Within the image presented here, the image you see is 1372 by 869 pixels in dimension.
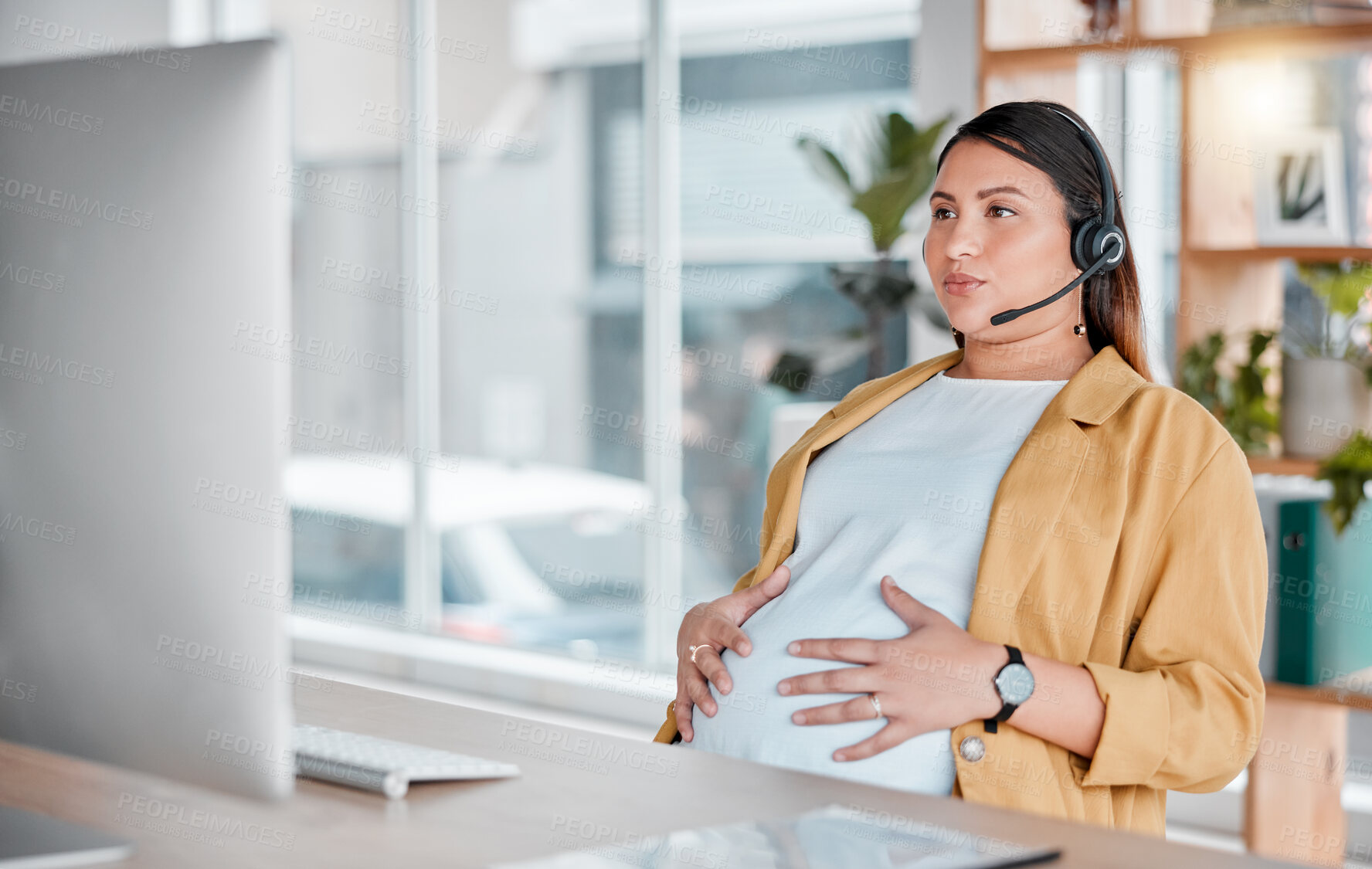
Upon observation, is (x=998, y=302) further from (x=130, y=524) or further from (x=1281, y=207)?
(x=1281, y=207)

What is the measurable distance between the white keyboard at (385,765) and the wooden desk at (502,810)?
0.03 feet

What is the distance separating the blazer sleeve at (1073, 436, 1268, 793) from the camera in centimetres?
134

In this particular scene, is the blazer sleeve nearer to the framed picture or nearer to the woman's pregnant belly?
the woman's pregnant belly

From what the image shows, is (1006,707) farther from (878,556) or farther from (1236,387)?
(1236,387)

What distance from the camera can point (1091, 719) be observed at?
1.35 meters

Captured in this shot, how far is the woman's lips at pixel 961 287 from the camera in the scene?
169cm

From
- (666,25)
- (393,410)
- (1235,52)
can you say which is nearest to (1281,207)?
(1235,52)

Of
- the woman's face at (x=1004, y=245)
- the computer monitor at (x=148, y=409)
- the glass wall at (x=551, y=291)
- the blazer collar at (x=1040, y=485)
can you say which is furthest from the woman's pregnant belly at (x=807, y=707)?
the glass wall at (x=551, y=291)

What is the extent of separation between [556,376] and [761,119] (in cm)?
112

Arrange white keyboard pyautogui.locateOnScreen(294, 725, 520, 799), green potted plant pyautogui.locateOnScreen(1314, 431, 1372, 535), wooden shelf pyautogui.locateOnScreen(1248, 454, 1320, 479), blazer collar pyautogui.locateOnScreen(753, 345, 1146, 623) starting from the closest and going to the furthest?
white keyboard pyautogui.locateOnScreen(294, 725, 520, 799)
blazer collar pyautogui.locateOnScreen(753, 345, 1146, 623)
green potted plant pyautogui.locateOnScreen(1314, 431, 1372, 535)
wooden shelf pyautogui.locateOnScreen(1248, 454, 1320, 479)

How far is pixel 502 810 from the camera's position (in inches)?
38.6

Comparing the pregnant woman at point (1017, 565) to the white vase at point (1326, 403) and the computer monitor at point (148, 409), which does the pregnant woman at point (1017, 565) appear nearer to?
the computer monitor at point (148, 409)

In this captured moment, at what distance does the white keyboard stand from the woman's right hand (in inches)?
18.9

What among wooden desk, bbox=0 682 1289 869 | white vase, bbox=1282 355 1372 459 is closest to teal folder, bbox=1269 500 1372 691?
white vase, bbox=1282 355 1372 459
